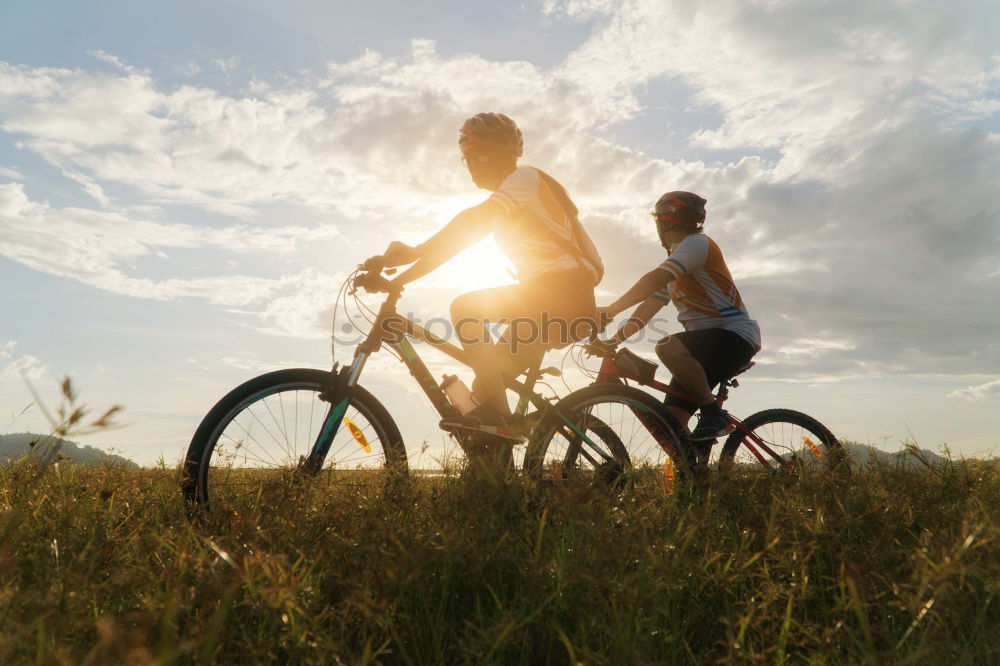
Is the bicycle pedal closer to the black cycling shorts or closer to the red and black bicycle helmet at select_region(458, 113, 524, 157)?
the black cycling shorts

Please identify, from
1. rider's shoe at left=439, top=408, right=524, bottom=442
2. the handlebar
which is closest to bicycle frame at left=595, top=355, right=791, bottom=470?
the handlebar

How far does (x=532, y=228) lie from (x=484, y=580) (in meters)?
2.38

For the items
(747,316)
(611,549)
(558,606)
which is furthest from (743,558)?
(747,316)

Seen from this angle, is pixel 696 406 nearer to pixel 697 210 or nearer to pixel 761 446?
pixel 761 446

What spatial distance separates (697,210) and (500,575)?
3.86 meters

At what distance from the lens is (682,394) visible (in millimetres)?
5172

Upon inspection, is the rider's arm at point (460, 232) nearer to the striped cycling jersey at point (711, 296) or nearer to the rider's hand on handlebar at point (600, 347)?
the rider's hand on handlebar at point (600, 347)

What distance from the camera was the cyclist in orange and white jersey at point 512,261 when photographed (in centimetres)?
404

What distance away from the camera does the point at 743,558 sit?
2754 millimetres

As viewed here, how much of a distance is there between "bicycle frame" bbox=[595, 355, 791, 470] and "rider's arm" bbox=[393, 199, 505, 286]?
1.55m

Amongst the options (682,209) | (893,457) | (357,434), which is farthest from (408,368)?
(893,457)

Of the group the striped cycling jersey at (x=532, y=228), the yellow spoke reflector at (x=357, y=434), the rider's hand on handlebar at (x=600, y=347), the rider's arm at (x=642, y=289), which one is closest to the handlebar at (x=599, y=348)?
the rider's hand on handlebar at (x=600, y=347)

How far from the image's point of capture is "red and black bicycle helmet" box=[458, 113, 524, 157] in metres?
4.43

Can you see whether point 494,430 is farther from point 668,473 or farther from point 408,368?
point 668,473
